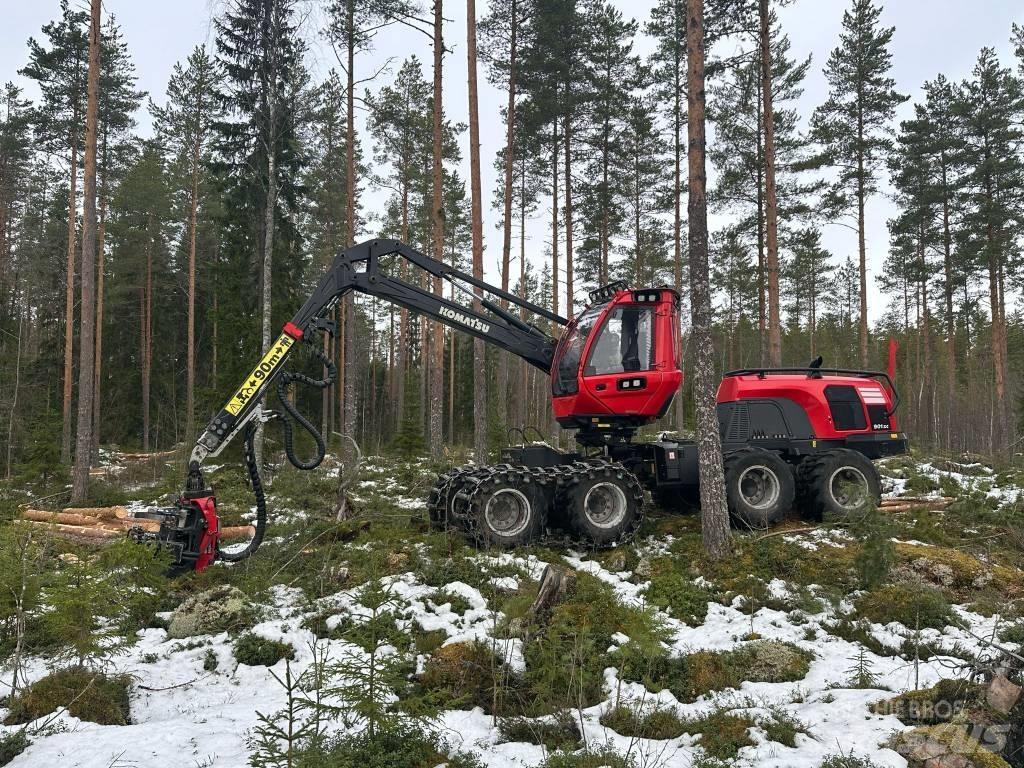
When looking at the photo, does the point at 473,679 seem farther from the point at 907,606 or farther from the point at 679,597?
the point at 907,606

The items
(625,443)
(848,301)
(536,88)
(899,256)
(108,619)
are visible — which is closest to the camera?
(108,619)

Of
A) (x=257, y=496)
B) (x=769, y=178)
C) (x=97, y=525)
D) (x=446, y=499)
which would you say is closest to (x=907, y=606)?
(x=446, y=499)

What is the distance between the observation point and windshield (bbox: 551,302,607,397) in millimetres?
8703

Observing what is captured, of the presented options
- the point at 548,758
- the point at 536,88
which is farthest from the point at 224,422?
the point at 536,88

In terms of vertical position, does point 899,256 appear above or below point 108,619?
above

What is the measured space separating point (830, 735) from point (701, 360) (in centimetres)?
430

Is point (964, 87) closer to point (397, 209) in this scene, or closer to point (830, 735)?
point (397, 209)

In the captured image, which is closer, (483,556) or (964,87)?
(483,556)

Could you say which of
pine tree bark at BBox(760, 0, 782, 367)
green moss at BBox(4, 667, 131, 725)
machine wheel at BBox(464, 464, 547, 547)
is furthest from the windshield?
pine tree bark at BBox(760, 0, 782, 367)

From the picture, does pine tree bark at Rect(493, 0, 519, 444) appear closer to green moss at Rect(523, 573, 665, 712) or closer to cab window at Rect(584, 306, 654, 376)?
cab window at Rect(584, 306, 654, 376)

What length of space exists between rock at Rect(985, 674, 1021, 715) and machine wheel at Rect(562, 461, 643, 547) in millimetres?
4567

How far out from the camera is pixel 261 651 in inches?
221

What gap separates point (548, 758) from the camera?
3.95m

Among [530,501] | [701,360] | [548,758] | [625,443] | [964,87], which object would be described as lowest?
[548,758]
